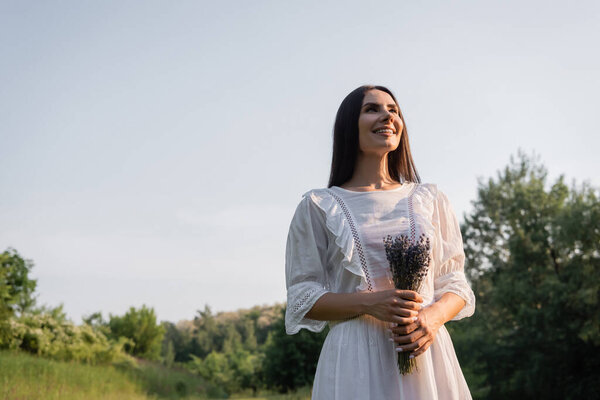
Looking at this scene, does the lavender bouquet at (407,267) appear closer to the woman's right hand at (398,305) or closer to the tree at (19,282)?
the woman's right hand at (398,305)

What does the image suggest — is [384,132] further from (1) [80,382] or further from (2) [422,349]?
(1) [80,382]

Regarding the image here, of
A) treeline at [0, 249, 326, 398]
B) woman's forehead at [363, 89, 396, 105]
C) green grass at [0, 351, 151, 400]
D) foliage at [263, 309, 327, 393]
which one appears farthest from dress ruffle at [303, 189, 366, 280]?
foliage at [263, 309, 327, 393]

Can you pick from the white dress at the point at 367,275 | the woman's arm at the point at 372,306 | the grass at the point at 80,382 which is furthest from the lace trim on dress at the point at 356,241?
the grass at the point at 80,382

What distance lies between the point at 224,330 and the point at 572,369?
935 inches

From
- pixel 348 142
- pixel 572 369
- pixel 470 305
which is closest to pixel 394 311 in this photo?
pixel 470 305

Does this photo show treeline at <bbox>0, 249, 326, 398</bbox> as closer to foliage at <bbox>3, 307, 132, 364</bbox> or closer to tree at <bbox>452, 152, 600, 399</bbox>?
foliage at <bbox>3, 307, 132, 364</bbox>

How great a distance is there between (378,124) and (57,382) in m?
10.8

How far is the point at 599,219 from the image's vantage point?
18.1 m

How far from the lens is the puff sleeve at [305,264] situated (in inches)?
83.7

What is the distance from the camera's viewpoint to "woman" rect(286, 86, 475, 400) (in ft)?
6.43

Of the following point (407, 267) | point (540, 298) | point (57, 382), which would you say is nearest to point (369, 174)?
point (407, 267)

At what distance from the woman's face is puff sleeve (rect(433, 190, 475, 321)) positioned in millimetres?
330

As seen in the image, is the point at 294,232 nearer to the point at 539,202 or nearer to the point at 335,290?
the point at 335,290

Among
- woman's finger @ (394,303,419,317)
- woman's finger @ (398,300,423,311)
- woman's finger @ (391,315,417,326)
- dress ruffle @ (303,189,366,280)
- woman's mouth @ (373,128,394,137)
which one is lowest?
woman's finger @ (391,315,417,326)
